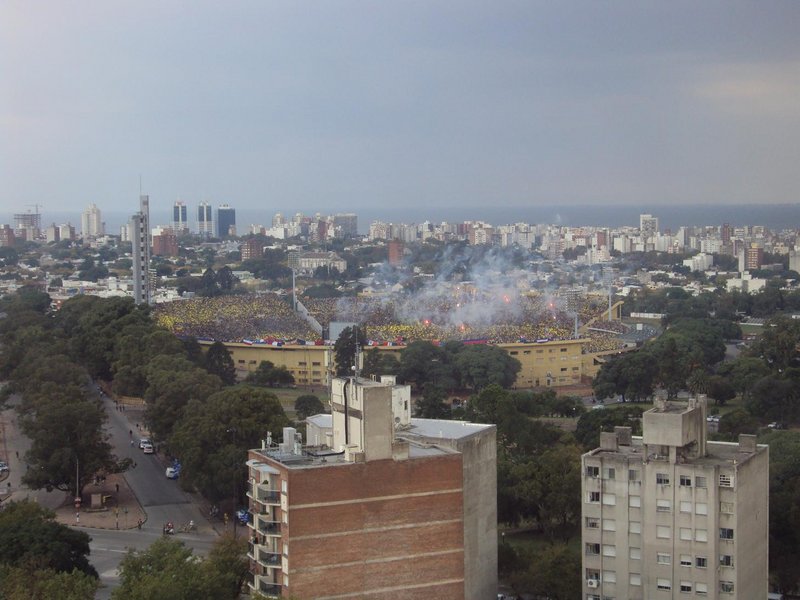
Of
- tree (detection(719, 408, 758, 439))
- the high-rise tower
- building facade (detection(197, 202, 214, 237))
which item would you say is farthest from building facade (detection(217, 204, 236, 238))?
tree (detection(719, 408, 758, 439))

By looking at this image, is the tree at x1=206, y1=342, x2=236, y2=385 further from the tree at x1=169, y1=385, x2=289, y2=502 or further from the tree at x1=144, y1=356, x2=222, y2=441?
the tree at x1=169, y1=385, x2=289, y2=502

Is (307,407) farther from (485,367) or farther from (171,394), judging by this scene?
(485,367)

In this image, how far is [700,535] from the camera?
16.3 meters

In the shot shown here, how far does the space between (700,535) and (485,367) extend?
975 inches

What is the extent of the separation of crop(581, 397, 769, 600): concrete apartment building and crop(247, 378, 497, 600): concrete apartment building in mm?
1651

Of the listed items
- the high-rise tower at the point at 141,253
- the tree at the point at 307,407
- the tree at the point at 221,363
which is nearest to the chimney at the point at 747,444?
the tree at the point at 307,407

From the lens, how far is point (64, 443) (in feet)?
89.8

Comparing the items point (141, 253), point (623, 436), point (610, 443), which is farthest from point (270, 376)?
point (610, 443)

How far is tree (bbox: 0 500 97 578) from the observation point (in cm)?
1947

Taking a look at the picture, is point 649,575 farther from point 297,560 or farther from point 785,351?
point 785,351

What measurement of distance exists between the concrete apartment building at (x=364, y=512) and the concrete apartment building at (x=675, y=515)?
1.65 meters

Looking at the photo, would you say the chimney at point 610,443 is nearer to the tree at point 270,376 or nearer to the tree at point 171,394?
the tree at point 171,394

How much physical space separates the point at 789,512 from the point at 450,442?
6.70 meters

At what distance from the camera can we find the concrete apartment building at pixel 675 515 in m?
16.2
